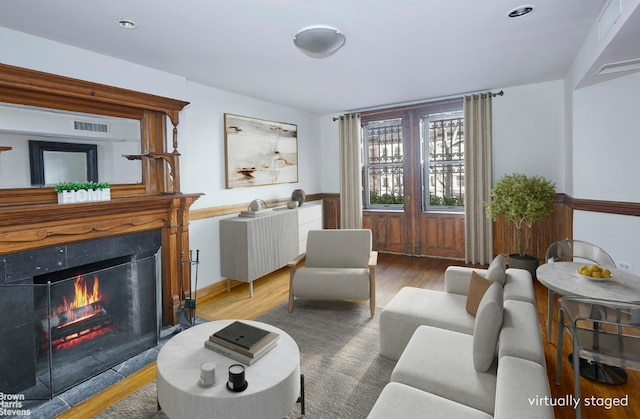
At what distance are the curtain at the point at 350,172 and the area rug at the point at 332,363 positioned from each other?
2.64 m

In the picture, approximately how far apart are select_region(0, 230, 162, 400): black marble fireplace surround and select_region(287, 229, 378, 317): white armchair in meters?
1.41

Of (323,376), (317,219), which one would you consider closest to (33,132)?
(323,376)

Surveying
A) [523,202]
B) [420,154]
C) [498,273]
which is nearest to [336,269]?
[498,273]

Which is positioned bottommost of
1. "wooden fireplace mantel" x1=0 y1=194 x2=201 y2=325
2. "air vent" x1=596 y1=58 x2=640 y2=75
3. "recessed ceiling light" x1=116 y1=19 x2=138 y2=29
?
"wooden fireplace mantel" x1=0 y1=194 x2=201 y2=325

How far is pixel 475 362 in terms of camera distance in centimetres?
179

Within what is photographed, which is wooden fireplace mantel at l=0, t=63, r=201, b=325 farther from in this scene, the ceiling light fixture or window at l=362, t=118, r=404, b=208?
window at l=362, t=118, r=404, b=208

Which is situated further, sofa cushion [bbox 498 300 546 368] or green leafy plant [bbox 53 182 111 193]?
green leafy plant [bbox 53 182 111 193]

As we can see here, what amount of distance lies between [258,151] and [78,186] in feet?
8.56

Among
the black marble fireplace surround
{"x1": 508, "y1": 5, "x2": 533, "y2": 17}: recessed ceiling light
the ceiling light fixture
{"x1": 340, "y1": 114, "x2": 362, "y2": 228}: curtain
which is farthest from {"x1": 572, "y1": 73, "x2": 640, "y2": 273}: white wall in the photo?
the black marble fireplace surround

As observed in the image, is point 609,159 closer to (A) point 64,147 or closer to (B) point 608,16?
(B) point 608,16

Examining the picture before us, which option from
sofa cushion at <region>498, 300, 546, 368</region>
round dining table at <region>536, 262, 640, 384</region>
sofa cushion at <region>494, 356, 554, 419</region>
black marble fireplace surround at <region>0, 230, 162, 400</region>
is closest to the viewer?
sofa cushion at <region>494, 356, 554, 419</region>

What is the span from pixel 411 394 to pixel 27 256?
2762 millimetres

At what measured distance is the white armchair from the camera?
11.4 feet

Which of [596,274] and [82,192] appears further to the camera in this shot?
[82,192]
